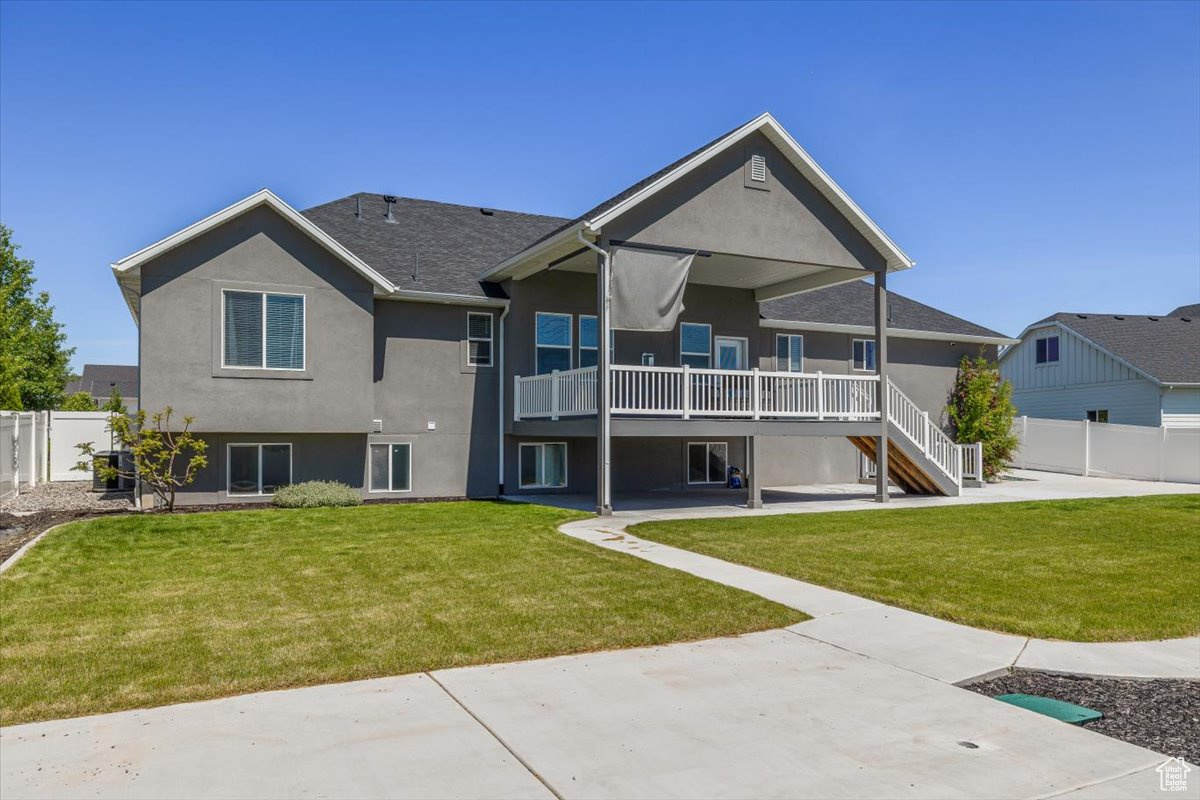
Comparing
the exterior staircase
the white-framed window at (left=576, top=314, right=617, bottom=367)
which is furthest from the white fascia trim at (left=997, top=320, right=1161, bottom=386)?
the white-framed window at (left=576, top=314, right=617, bottom=367)

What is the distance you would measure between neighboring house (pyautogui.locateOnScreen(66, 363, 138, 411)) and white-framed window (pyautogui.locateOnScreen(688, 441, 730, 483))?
5336 centimetres

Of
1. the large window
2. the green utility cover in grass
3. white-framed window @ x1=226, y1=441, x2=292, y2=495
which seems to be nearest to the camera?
the green utility cover in grass

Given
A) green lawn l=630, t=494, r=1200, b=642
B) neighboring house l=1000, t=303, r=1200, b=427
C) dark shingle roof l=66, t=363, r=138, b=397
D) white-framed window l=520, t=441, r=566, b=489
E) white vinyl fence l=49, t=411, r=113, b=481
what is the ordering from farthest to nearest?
dark shingle roof l=66, t=363, r=138, b=397 < neighboring house l=1000, t=303, r=1200, b=427 < white vinyl fence l=49, t=411, r=113, b=481 < white-framed window l=520, t=441, r=566, b=489 < green lawn l=630, t=494, r=1200, b=642

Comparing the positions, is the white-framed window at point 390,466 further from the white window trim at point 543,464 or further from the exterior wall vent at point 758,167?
the exterior wall vent at point 758,167

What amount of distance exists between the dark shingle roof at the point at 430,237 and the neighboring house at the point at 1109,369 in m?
22.2

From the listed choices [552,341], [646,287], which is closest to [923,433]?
[646,287]

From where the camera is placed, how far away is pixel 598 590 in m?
8.70

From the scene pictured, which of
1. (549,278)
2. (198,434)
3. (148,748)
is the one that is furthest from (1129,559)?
(198,434)

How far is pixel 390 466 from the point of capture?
18516 mm

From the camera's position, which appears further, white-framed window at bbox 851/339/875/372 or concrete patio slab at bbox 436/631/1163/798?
white-framed window at bbox 851/339/875/372

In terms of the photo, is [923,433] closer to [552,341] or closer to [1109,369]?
[552,341]

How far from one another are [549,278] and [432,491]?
5492mm

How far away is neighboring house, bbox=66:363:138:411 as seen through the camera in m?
62.2

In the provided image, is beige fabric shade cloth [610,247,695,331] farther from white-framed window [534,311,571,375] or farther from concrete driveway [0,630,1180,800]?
concrete driveway [0,630,1180,800]
